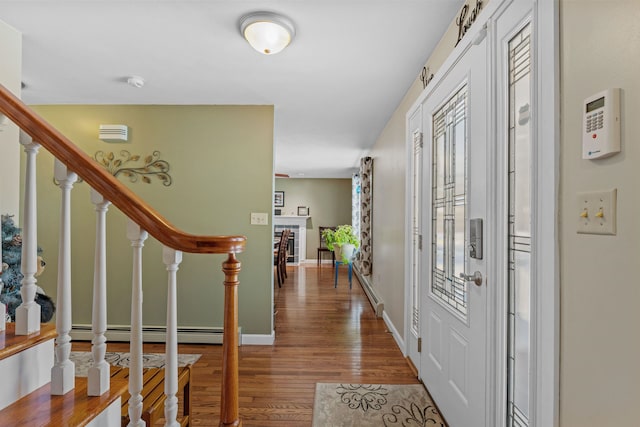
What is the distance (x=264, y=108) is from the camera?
10.7 feet

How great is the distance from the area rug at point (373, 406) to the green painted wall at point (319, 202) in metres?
6.60

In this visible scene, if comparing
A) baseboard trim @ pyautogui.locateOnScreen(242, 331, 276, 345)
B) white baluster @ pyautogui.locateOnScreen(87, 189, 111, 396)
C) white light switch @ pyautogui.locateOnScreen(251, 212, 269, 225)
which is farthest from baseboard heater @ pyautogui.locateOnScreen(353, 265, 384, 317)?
white baluster @ pyautogui.locateOnScreen(87, 189, 111, 396)

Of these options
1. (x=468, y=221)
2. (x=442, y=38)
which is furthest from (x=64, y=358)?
(x=442, y=38)

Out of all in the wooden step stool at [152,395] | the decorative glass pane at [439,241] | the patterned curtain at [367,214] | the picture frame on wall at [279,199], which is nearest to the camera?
the wooden step stool at [152,395]

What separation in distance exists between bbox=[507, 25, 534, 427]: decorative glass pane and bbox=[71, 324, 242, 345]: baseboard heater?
2526mm

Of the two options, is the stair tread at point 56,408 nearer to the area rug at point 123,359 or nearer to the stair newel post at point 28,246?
the stair newel post at point 28,246

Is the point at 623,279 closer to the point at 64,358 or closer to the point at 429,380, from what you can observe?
the point at 64,358

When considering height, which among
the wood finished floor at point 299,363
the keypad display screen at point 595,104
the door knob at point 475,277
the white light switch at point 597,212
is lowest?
the wood finished floor at point 299,363

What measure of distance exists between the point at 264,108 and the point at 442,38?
1.78 meters

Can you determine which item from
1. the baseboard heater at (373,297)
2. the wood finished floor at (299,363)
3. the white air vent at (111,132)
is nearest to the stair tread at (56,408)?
the wood finished floor at (299,363)

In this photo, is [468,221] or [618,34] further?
[468,221]

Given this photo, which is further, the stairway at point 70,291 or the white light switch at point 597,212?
the stairway at point 70,291

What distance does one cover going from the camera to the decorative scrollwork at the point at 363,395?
2164mm

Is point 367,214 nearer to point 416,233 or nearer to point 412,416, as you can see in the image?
point 416,233
